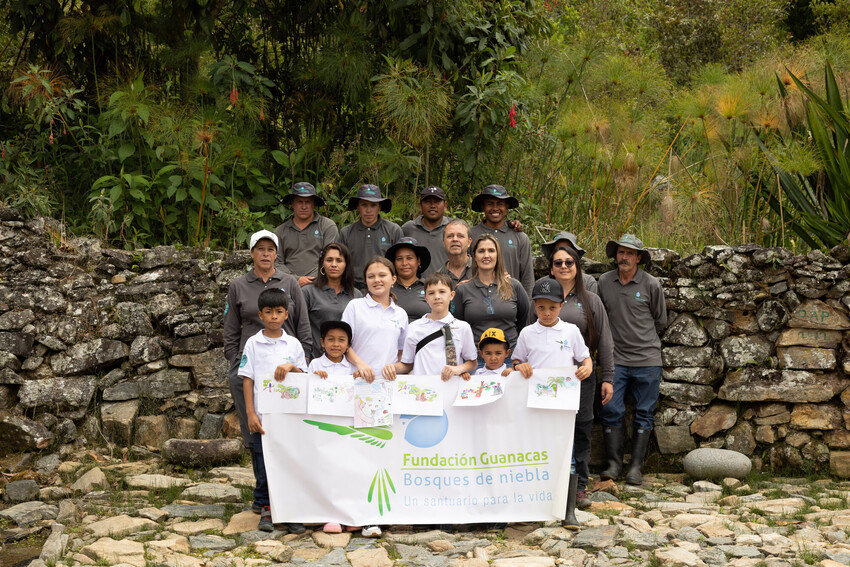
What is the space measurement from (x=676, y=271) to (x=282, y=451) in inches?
143

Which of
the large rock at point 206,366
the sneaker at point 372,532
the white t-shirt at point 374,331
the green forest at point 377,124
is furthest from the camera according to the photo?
the green forest at point 377,124

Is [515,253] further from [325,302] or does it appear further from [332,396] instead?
[332,396]

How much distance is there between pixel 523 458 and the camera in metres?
5.12

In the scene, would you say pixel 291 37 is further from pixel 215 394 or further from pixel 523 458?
pixel 523 458

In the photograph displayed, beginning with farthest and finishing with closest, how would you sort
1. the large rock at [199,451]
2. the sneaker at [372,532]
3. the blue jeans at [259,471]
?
the large rock at [199,451] < the blue jeans at [259,471] < the sneaker at [372,532]

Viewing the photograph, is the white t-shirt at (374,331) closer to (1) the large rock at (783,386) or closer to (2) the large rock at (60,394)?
(2) the large rock at (60,394)

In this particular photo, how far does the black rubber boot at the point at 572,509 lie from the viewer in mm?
5062

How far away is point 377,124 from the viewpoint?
866 cm

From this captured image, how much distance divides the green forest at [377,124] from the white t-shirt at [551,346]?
115 inches

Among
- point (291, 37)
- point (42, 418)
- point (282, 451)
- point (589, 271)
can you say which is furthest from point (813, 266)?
point (42, 418)

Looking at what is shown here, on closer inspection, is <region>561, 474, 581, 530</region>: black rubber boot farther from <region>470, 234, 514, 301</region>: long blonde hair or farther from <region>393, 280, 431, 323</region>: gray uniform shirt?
<region>393, 280, 431, 323</region>: gray uniform shirt

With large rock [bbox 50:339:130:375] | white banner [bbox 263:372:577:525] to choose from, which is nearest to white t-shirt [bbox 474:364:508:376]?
white banner [bbox 263:372:577:525]

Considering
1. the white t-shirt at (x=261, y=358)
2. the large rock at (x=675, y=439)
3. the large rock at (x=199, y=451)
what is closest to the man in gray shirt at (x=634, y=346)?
the large rock at (x=675, y=439)

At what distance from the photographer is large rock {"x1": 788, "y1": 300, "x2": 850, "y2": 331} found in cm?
665
